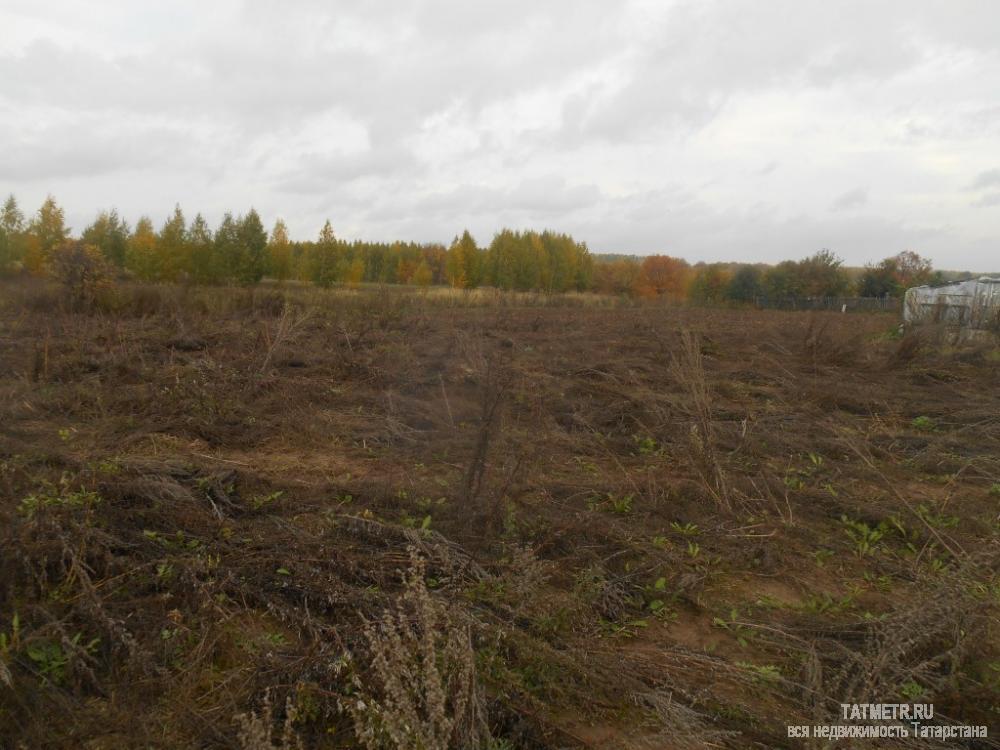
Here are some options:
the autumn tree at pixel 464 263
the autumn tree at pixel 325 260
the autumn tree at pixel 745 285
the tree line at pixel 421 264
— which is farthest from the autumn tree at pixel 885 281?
the autumn tree at pixel 325 260

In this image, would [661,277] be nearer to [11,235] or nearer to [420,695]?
[11,235]

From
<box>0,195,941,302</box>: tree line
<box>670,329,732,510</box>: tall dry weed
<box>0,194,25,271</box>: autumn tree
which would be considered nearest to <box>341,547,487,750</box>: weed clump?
<box>670,329,732,510</box>: tall dry weed

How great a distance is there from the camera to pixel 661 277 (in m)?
50.3

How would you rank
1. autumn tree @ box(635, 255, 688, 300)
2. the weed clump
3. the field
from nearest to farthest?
the weed clump
the field
autumn tree @ box(635, 255, 688, 300)

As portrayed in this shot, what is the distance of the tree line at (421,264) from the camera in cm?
2920

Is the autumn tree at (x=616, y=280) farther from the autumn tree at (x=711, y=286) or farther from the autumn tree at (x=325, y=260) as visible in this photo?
the autumn tree at (x=325, y=260)

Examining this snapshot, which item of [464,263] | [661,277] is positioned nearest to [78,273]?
[464,263]

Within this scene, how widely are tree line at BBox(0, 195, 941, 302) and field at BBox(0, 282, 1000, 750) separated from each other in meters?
17.8

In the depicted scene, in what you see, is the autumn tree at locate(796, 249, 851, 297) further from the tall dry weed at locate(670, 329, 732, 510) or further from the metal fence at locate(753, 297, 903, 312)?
the tall dry weed at locate(670, 329, 732, 510)

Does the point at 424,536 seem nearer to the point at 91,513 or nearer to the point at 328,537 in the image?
the point at 328,537

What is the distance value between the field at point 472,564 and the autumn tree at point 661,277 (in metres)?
43.2

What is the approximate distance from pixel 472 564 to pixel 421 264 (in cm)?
4149

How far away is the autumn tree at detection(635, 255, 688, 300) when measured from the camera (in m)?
49.6

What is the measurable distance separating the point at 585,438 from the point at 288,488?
3.01 m
